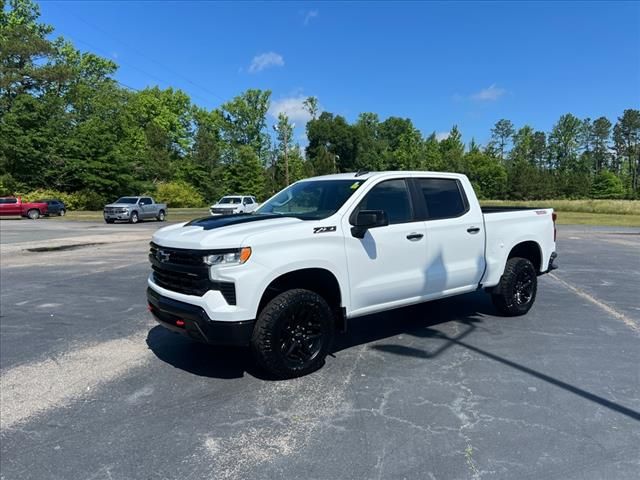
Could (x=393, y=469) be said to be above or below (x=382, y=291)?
below

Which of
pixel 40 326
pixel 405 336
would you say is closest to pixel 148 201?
pixel 40 326

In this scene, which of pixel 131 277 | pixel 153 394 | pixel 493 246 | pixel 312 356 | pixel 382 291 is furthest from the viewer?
pixel 131 277

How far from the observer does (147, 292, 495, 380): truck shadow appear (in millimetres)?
4902

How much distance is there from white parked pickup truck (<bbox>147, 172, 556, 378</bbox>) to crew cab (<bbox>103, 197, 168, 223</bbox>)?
96.9 ft

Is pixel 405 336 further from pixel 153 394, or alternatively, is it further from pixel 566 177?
pixel 566 177

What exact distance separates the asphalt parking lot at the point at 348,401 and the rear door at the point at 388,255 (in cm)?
64

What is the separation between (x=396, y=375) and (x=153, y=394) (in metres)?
2.17

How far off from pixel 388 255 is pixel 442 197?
4.24 ft

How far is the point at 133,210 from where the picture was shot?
33.4m

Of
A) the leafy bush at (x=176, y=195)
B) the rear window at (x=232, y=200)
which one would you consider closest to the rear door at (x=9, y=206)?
the rear window at (x=232, y=200)

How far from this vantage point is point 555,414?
3742mm

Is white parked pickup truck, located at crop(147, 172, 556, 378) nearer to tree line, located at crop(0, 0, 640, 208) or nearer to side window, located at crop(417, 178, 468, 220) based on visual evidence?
side window, located at crop(417, 178, 468, 220)

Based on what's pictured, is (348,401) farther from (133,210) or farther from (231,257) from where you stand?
(133,210)

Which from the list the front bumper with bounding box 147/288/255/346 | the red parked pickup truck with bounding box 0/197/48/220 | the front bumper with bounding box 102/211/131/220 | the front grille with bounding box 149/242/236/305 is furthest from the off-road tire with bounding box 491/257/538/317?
the red parked pickup truck with bounding box 0/197/48/220
